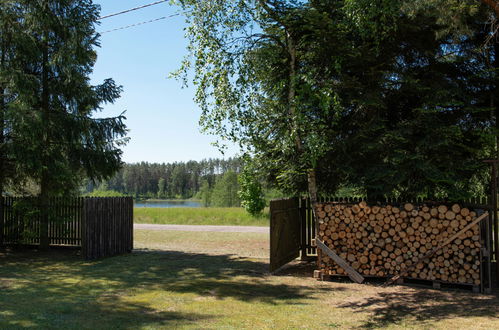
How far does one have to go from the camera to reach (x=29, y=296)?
297 inches

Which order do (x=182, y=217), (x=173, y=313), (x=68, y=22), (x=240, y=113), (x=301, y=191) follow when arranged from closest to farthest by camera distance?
(x=173, y=313) < (x=240, y=113) < (x=301, y=191) < (x=68, y=22) < (x=182, y=217)

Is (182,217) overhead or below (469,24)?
below

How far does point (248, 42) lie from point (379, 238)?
541 centimetres

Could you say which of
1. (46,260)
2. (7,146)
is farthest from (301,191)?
(7,146)

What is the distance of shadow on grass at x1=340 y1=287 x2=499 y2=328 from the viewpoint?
6379 millimetres

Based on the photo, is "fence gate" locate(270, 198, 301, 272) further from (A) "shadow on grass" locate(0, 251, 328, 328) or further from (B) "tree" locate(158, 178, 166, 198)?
(B) "tree" locate(158, 178, 166, 198)

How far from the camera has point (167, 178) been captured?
130000 mm

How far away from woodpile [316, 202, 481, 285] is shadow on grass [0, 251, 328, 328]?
56.2 inches

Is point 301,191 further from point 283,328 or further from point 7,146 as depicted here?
point 7,146

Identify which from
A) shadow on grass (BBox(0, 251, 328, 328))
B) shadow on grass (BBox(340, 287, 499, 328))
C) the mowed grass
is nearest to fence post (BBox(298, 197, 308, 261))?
shadow on grass (BBox(0, 251, 328, 328))

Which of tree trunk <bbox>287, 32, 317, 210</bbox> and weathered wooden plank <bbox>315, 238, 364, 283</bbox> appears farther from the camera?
tree trunk <bbox>287, 32, 317, 210</bbox>

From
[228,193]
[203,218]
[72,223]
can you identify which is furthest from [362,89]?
[228,193]

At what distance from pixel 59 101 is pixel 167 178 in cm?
11884

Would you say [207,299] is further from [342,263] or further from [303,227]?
[303,227]
